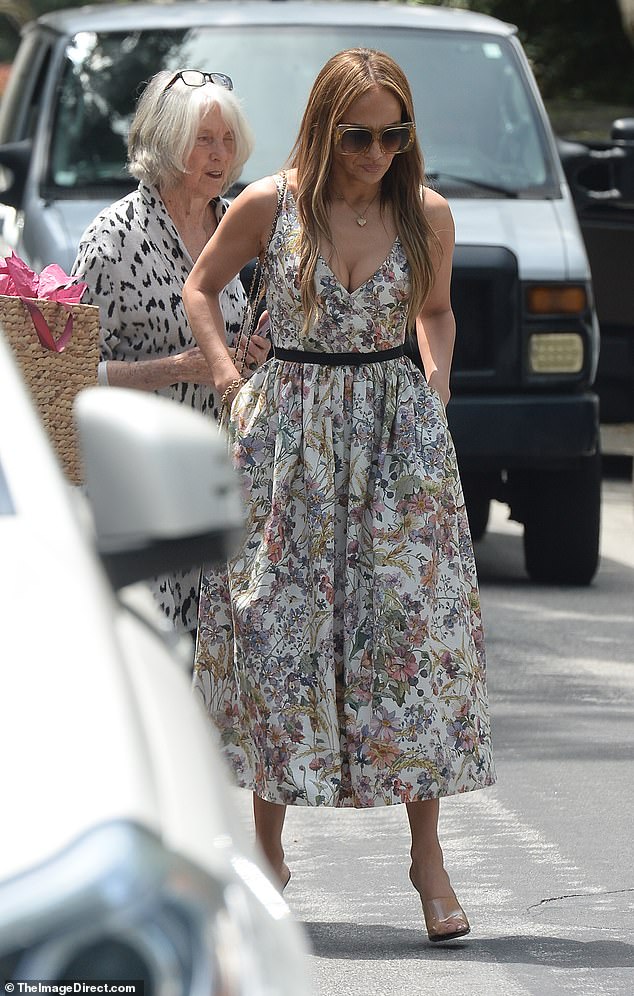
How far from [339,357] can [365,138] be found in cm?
47

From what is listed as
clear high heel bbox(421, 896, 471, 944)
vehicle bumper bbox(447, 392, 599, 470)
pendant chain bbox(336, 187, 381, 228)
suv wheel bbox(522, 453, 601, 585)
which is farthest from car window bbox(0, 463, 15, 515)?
suv wheel bbox(522, 453, 601, 585)

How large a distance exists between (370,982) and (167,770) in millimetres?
2141

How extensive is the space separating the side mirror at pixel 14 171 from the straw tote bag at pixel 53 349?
397 cm

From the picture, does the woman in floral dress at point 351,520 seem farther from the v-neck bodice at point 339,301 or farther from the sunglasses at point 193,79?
the sunglasses at point 193,79

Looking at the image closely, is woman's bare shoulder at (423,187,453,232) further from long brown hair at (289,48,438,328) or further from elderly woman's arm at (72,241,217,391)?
elderly woman's arm at (72,241,217,391)

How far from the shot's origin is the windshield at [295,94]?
333 inches

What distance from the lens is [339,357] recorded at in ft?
14.7

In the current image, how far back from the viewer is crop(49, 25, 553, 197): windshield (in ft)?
27.7

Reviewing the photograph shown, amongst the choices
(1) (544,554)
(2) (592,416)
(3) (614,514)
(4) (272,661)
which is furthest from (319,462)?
(3) (614,514)

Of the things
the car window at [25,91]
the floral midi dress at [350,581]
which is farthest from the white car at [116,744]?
the car window at [25,91]

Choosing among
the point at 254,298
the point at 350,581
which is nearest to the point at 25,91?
the point at 254,298

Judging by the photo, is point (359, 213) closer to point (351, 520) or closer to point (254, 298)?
point (254, 298)

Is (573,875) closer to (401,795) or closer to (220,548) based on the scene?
(401,795)

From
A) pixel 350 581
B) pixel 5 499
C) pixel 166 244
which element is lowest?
pixel 350 581
